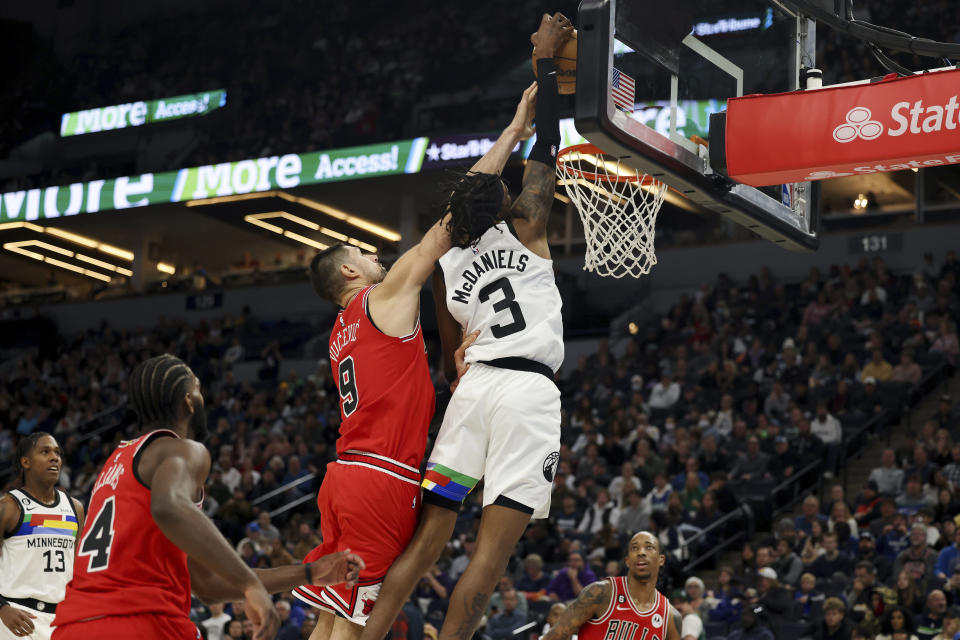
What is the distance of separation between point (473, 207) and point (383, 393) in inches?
32.7

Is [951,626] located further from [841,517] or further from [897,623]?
[841,517]

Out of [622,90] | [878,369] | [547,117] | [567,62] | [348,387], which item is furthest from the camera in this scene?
[878,369]

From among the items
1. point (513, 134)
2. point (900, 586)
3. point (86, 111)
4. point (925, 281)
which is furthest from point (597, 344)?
point (513, 134)

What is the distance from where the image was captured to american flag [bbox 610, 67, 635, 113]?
5531mm

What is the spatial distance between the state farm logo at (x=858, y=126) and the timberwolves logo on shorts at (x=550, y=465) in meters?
2.73

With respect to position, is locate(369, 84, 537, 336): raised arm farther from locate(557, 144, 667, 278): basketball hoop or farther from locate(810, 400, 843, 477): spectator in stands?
locate(810, 400, 843, 477): spectator in stands

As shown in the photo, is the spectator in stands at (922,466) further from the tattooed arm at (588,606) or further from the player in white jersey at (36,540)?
the player in white jersey at (36,540)

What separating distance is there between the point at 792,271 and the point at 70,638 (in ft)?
60.4

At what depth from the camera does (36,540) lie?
22.2ft

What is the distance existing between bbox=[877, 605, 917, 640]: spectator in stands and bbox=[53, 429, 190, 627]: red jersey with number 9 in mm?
7453

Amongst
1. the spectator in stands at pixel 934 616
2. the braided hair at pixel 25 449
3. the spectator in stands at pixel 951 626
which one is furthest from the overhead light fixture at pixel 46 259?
the spectator in stands at pixel 951 626

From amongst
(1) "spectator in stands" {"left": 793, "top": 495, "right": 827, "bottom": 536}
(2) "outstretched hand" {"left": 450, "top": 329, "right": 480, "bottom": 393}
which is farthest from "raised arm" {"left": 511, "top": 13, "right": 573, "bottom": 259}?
(1) "spectator in stands" {"left": 793, "top": 495, "right": 827, "bottom": 536}

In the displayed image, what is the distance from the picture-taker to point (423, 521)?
15.4 ft

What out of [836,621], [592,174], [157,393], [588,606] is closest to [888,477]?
[836,621]
